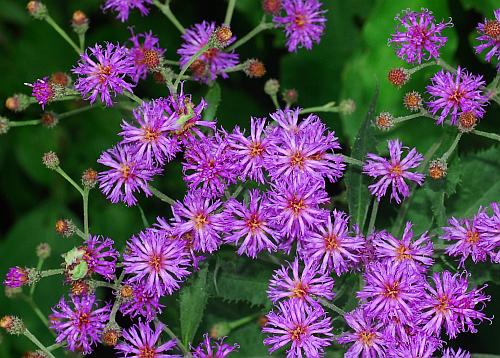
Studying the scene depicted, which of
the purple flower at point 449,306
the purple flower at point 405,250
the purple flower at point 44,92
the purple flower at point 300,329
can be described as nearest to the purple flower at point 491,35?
the purple flower at point 405,250

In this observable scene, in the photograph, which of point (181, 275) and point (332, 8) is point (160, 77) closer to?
point (181, 275)

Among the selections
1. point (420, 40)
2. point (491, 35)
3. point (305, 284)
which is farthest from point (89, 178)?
point (491, 35)

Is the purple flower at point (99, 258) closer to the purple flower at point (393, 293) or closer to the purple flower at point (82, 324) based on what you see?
the purple flower at point (82, 324)

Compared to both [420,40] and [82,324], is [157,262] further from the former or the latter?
[420,40]

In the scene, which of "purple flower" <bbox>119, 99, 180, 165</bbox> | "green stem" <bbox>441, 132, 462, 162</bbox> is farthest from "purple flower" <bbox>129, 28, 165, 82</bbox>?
"green stem" <bbox>441, 132, 462, 162</bbox>

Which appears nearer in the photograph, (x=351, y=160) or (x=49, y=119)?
(x=351, y=160)

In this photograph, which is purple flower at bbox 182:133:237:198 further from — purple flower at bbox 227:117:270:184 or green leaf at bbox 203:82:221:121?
green leaf at bbox 203:82:221:121
